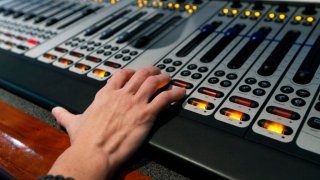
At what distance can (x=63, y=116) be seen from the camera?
0.83 metres

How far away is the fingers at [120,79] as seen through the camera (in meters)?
0.83

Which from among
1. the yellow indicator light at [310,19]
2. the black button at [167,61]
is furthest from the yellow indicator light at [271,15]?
the black button at [167,61]

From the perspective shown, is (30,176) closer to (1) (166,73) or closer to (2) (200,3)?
(1) (166,73)

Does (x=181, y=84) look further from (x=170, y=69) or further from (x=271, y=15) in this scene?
(x=271, y=15)

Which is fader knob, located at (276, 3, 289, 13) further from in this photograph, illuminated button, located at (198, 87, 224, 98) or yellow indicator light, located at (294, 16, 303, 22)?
illuminated button, located at (198, 87, 224, 98)

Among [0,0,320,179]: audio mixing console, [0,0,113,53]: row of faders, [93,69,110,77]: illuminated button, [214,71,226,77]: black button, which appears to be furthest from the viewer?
[0,0,113,53]: row of faders

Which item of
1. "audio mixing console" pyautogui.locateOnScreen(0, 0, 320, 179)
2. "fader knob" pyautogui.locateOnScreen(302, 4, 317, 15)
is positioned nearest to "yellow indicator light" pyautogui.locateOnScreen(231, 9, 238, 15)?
"audio mixing console" pyautogui.locateOnScreen(0, 0, 320, 179)

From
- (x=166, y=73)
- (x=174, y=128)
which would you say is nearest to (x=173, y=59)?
(x=166, y=73)

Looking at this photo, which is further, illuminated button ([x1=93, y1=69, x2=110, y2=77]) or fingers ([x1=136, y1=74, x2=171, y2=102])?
illuminated button ([x1=93, y1=69, x2=110, y2=77])

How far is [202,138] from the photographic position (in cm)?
68

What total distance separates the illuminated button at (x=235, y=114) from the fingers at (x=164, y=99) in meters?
0.11

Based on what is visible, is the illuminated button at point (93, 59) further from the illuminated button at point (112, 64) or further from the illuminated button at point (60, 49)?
the illuminated button at point (60, 49)

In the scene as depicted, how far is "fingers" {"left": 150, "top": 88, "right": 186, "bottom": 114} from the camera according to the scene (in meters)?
0.74

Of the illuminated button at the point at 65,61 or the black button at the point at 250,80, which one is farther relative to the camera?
the illuminated button at the point at 65,61
